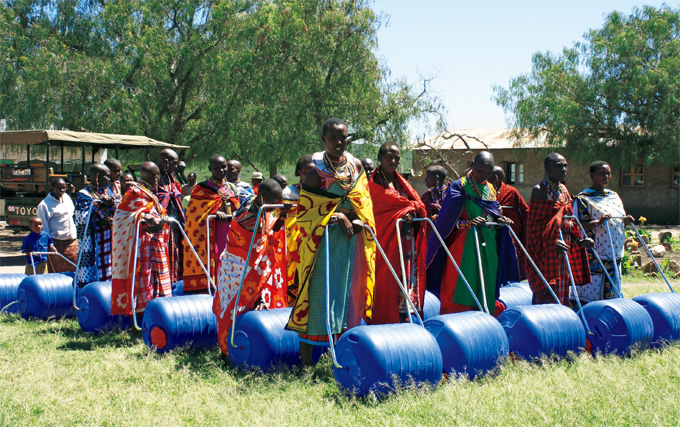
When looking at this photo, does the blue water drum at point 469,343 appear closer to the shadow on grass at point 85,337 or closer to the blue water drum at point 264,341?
the blue water drum at point 264,341

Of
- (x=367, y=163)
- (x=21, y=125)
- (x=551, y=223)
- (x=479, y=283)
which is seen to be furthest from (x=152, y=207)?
(x=21, y=125)

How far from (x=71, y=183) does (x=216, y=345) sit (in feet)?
34.0

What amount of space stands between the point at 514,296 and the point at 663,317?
1529 millimetres

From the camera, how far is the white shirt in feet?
30.5

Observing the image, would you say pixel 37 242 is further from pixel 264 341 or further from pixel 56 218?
pixel 264 341

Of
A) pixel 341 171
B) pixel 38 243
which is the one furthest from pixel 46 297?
pixel 341 171

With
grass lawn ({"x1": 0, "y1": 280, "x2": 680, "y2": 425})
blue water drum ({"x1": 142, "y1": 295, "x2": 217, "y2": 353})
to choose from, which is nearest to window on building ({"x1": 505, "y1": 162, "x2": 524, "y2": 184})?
grass lawn ({"x1": 0, "y1": 280, "x2": 680, "y2": 425})

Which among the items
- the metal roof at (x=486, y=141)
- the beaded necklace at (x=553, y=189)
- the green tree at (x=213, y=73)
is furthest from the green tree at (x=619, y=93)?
the beaded necklace at (x=553, y=189)

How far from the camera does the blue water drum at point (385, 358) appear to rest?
→ 14.2 ft

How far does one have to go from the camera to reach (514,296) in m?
7.07

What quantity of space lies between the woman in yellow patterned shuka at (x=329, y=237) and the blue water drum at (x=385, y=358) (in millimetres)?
389

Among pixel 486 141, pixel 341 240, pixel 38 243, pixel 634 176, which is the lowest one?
pixel 38 243

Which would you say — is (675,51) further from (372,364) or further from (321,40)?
(372,364)

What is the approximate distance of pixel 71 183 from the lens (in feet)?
49.8
